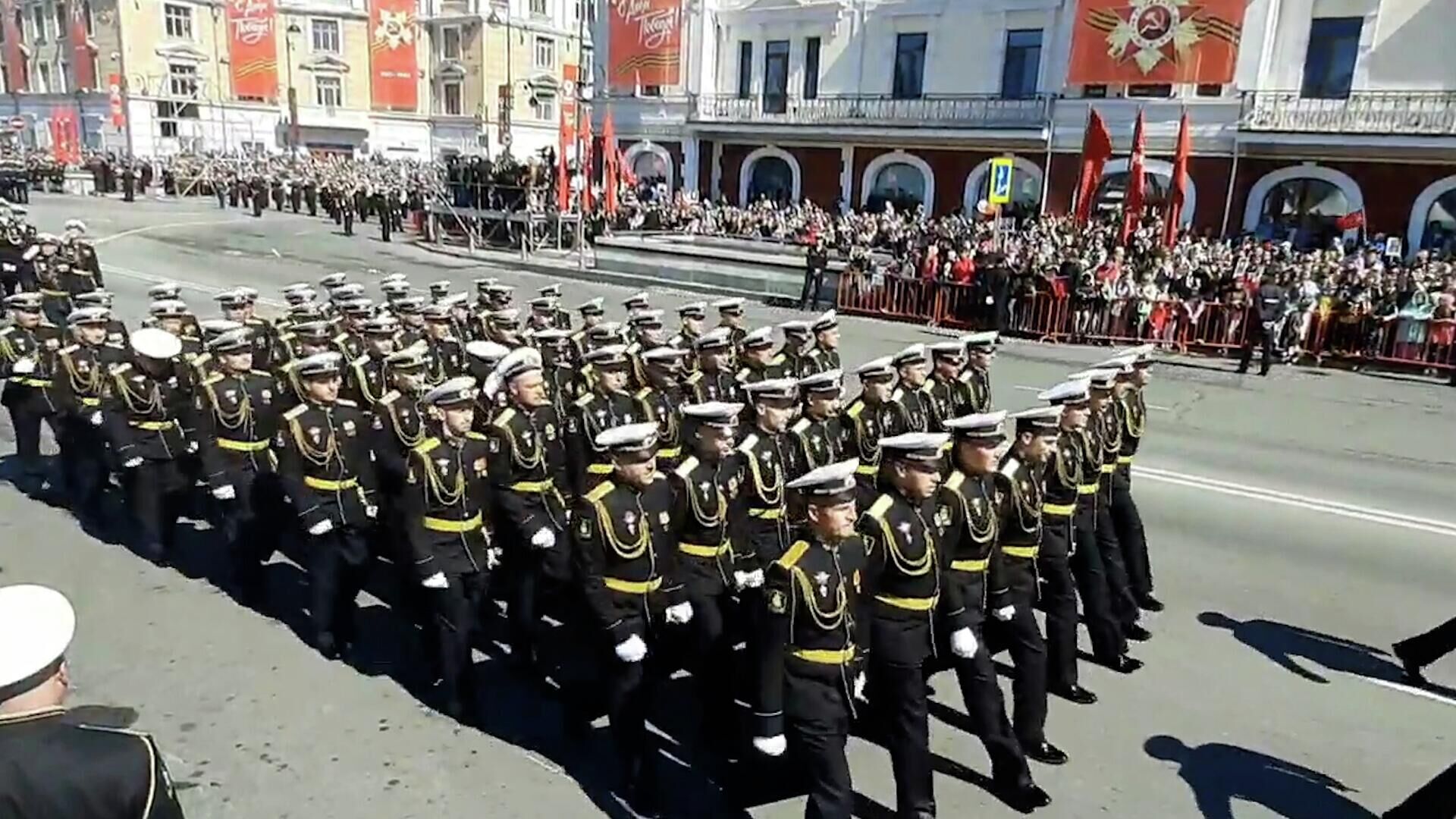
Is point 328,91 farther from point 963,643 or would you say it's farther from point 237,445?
point 963,643

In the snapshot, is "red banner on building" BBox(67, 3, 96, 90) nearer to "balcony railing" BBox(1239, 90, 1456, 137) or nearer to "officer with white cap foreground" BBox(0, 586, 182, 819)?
Result: "balcony railing" BBox(1239, 90, 1456, 137)

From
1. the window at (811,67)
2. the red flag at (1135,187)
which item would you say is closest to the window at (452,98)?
the window at (811,67)

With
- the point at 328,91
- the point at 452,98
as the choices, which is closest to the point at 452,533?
the point at 452,98

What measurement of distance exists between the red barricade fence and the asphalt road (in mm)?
7119

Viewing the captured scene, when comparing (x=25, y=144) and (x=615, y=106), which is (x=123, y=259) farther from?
(x=25, y=144)

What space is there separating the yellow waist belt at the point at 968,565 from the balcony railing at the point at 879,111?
85.6ft

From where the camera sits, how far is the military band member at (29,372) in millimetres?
9367

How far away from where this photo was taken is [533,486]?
257 inches

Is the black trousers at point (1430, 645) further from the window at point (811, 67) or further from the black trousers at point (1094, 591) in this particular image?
the window at point (811, 67)

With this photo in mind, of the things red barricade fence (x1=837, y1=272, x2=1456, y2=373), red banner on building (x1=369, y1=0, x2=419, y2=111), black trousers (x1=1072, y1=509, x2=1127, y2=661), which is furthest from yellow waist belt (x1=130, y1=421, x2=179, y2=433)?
red banner on building (x1=369, y1=0, x2=419, y2=111)

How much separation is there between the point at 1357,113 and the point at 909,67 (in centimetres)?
1252

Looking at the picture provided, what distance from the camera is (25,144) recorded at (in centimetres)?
7169

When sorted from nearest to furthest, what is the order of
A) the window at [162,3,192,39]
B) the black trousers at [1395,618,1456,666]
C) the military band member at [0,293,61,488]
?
the black trousers at [1395,618,1456,666] → the military band member at [0,293,61,488] → the window at [162,3,192,39]

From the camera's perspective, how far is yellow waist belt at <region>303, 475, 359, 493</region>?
6516 mm
